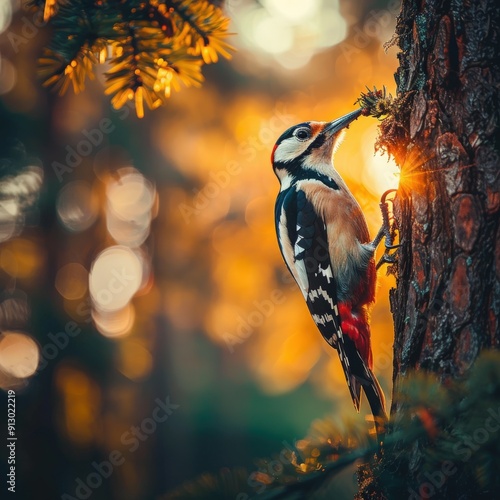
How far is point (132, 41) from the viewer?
167 centimetres

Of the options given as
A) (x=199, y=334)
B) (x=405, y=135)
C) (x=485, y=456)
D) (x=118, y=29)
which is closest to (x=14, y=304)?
(x=199, y=334)

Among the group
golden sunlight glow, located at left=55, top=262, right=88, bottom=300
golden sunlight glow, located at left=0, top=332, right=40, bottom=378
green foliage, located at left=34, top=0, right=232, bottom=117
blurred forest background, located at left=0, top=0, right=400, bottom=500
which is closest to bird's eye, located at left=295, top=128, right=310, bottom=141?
blurred forest background, located at left=0, top=0, right=400, bottom=500

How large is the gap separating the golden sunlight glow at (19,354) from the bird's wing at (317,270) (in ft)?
12.4

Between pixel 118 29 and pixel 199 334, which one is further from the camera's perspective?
pixel 199 334

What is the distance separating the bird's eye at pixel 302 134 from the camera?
8.89ft

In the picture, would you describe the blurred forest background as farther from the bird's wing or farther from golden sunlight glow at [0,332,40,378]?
the bird's wing

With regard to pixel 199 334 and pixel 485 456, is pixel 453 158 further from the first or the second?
pixel 199 334

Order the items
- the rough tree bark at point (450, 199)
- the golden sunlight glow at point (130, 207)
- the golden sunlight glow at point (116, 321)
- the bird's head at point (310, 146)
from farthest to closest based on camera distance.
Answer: the golden sunlight glow at point (130, 207), the golden sunlight glow at point (116, 321), the bird's head at point (310, 146), the rough tree bark at point (450, 199)

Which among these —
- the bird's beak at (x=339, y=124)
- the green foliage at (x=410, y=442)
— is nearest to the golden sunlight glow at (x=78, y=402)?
the bird's beak at (x=339, y=124)

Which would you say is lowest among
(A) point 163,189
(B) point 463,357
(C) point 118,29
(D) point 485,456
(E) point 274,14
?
(D) point 485,456

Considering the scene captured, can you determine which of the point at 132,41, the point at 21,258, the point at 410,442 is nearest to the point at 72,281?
the point at 21,258

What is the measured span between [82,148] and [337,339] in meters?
5.55

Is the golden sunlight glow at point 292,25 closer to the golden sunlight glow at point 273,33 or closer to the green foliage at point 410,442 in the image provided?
the golden sunlight glow at point 273,33

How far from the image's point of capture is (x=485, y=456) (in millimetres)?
861
